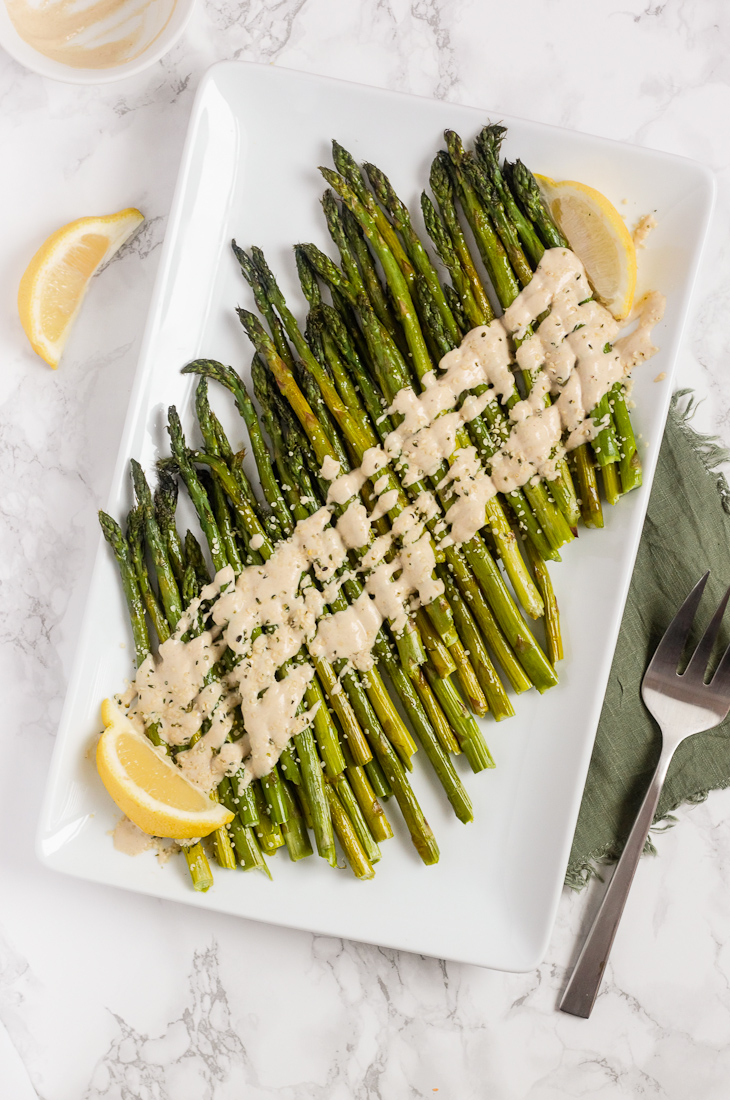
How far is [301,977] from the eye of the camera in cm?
279

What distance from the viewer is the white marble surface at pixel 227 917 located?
2777mm

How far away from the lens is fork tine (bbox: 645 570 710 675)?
2590 mm

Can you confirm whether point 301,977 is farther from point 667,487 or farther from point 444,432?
point 667,487

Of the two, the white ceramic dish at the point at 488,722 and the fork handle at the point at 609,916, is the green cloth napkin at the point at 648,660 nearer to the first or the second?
the fork handle at the point at 609,916

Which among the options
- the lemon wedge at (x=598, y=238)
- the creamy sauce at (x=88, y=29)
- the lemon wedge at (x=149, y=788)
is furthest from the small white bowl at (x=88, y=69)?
the lemon wedge at (x=149, y=788)

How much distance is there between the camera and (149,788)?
8.07 feet

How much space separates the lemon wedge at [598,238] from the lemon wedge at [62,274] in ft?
5.13

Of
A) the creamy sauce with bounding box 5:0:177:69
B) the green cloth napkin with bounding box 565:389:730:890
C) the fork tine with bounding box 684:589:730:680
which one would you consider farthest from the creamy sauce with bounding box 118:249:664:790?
the creamy sauce with bounding box 5:0:177:69

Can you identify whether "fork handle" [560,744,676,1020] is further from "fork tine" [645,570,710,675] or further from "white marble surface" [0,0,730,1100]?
"fork tine" [645,570,710,675]

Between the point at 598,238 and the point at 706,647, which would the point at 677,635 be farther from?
the point at 598,238

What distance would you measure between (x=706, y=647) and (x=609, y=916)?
1060mm

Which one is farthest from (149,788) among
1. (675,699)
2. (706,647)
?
(706,647)

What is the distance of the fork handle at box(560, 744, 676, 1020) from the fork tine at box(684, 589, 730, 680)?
28cm

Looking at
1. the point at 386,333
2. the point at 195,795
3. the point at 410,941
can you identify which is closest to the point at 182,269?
the point at 386,333
